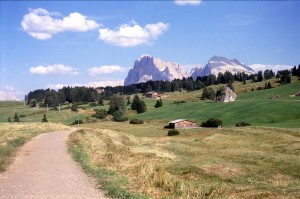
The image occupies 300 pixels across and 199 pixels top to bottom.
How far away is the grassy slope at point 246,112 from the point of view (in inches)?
4727

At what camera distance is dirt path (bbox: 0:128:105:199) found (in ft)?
60.2

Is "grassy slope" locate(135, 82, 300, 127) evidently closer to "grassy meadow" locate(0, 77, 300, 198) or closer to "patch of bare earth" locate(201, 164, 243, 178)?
"grassy meadow" locate(0, 77, 300, 198)

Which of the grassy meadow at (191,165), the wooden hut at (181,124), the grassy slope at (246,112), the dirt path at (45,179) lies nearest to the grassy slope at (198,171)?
the grassy meadow at (191,165)

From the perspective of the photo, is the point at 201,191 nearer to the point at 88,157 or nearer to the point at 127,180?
the point at 127,180

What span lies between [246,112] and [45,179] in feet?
392

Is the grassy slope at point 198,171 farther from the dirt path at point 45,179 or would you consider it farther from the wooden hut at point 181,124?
the wooden hut at point 181,124

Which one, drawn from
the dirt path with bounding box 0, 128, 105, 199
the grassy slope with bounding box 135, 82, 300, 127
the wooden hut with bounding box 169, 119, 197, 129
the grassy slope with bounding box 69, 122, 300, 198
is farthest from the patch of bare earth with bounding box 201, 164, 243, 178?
the wooden hut with bounding box 169, 119, 197, 129

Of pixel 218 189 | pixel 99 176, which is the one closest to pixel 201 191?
pixel 218 189

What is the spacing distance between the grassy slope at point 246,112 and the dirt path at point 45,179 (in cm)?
8331

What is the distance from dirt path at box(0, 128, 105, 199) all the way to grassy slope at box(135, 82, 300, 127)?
3280 inches

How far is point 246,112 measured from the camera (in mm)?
134500

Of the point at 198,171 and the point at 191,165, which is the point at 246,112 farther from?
the point at 198,171

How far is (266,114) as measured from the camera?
413 ft

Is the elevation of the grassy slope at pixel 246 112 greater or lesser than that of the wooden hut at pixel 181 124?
greater
